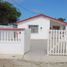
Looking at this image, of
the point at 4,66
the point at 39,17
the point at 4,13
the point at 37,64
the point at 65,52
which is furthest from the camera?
the point at 4,13

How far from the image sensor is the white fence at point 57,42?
13.9 metres

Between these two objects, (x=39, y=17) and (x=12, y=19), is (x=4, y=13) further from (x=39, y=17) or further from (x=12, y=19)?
(x=39, y=17)

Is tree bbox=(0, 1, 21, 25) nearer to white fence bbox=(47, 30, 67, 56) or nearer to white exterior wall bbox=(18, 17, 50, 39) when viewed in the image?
white exterior wall bbox=(18, 17, 50, 39)

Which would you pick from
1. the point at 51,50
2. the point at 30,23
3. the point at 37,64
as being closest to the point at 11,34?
the point at 51,50

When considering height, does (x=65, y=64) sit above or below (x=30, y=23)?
below

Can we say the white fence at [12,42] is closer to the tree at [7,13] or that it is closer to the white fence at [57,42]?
the white fence at [57,42]

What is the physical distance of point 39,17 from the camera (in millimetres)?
33938

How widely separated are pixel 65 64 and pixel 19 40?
4.34 m

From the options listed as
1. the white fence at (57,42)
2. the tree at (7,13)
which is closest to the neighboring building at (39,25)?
the tree at (7,13)

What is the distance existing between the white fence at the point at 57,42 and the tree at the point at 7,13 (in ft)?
123

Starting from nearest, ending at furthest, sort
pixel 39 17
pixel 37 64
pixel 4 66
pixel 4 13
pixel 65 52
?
1. pixel 4 66
2. pixel 37 64
3. pixel 65 52
4. pixel 39 17
5. pixel 4 13

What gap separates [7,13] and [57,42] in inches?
1534

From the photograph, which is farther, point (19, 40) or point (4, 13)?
point (4, 13)

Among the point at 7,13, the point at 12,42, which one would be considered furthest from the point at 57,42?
the point at 7,13
